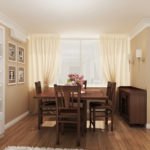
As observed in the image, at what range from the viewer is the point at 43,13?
3.46m

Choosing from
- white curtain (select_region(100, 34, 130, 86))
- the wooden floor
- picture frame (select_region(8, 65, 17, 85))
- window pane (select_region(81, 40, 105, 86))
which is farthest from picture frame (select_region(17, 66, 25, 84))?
white curtain (select_region(100, 34, 130, 86))

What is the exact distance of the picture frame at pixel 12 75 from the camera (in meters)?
3.90

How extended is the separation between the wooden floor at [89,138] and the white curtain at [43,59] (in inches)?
64.6

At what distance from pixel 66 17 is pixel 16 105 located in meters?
2.62

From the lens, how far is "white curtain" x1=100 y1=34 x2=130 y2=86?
202 inches

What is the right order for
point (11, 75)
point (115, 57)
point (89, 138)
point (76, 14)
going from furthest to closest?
point (115, 57) → point (11, 75) → point (76, 14) → point (89, 138)

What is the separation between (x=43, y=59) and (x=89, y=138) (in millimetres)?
2961

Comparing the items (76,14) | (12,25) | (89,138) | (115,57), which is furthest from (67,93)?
(115,57)

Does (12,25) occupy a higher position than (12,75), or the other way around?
(12,25)

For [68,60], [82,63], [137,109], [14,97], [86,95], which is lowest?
[137,109]

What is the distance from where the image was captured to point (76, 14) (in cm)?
350

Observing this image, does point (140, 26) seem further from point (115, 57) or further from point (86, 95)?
point (86, 95)

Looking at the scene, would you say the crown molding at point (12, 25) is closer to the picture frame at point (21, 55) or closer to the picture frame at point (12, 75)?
the picture frame at point (21, 55)

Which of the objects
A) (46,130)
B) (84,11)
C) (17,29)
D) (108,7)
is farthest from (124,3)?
(46,130)
